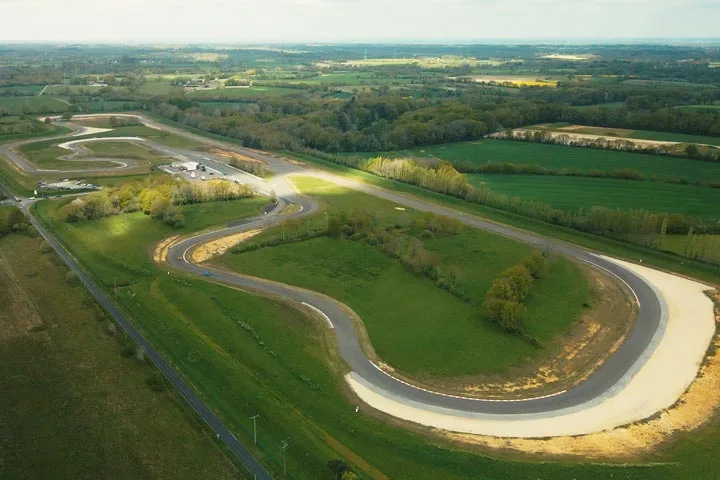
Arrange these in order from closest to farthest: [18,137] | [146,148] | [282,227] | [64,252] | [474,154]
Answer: [64,252]
[282,227]
[474,154]
[146,148]
[18,137]

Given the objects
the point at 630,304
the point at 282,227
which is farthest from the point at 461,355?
the point at 282,227

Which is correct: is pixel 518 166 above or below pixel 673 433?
above

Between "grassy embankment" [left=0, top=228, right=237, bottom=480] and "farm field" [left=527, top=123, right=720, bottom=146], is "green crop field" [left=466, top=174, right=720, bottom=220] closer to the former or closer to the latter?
"farm field" [left=527, top=123, right=720, bottom=146]

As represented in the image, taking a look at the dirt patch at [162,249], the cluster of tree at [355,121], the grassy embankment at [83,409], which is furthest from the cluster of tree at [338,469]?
the cluster of tree at [355,121]

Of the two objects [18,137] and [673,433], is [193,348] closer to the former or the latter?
[673,433]

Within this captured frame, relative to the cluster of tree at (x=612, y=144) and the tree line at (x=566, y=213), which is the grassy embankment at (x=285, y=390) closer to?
the tree line at (x=566, y=213)

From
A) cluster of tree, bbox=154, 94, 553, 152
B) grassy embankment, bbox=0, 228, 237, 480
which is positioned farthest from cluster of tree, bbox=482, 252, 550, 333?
cluster of tree, bbox=154, 94, 553, 152
